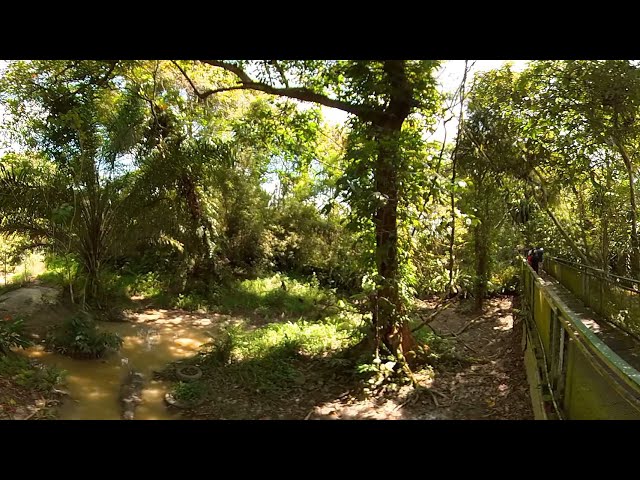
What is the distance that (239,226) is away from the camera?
1531cm

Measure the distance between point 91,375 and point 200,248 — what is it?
6.27 m

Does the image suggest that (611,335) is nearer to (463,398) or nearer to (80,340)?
(463,398)

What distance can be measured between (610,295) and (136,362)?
25.0 ft

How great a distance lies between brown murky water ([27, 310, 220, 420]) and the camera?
19.6 feet

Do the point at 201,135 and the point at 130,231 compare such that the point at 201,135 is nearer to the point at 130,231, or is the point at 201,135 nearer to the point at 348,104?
→ the point at 130,231

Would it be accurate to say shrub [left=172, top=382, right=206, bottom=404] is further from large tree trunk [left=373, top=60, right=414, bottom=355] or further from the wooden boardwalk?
the wooden boardwalk

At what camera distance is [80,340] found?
7.33 metres

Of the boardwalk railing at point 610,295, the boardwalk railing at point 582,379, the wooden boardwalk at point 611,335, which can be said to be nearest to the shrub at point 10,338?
the boardwalk railing at point 582,379

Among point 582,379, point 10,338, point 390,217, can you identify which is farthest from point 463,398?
point 10,338

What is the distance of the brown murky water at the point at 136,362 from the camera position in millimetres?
5977

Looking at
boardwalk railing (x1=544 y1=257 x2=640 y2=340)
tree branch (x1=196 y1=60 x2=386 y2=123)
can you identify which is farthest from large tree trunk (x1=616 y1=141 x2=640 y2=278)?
tree branch (x1=196 y1=60 x2=386 y2=123)

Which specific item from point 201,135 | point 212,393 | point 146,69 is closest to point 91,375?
point 212,393

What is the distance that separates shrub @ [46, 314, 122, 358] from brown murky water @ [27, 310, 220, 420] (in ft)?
0.46

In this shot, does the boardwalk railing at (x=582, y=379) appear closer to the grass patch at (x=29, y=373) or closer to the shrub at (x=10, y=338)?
the grass patch at (x=29, y=373)
